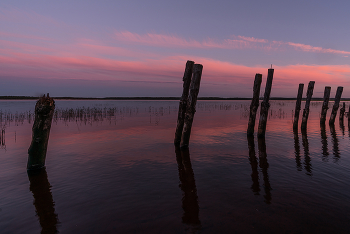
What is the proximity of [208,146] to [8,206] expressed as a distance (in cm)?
798

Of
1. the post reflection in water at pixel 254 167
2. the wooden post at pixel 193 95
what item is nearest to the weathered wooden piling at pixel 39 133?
the wooden post at pixel 193 95

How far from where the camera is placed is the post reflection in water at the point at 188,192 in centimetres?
371

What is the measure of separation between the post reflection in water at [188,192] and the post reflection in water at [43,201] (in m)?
2.47

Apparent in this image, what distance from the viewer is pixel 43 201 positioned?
14.8 feet

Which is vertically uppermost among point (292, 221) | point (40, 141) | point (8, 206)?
point (40, 141)

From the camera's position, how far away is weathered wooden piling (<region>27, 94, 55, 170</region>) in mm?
6465

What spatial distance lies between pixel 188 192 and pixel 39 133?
5.38 meters

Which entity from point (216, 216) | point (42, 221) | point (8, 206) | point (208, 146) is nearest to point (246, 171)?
point (216, 216)

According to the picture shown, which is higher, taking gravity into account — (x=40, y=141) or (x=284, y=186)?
(x=40, y=141)

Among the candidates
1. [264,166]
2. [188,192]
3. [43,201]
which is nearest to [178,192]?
[188,192]

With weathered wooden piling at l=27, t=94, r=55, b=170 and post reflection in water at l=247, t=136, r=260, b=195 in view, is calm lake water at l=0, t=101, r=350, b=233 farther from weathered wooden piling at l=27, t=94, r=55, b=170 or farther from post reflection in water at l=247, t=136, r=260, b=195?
weathered wooden piling at l=27, t=94, r=55, b=170

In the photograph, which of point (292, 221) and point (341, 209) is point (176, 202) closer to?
point (292, 221)

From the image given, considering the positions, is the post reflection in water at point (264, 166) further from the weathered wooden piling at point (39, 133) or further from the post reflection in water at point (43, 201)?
the weathered wooden piling at point (39, 133)

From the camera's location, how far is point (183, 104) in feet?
32.4
